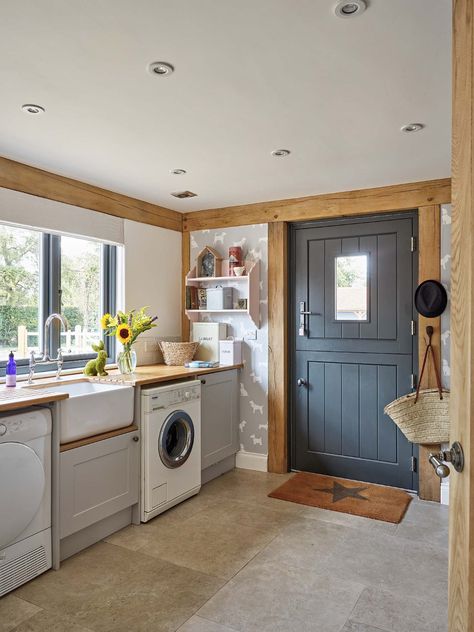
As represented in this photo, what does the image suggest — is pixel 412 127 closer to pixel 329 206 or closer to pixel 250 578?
pixel 329 206

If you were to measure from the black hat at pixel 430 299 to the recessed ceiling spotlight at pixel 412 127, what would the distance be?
127 cm

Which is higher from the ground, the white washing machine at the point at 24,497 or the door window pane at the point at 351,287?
the door window pane at the point at 351,287

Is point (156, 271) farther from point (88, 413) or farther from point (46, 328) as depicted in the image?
point (88, 413)

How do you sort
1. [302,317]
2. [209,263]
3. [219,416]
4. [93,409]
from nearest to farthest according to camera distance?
[93,409], [219,416], [302,317], [209,263]

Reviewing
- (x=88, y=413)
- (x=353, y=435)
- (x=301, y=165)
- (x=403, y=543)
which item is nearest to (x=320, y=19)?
(x=301, y=165)

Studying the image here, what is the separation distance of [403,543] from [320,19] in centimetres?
277

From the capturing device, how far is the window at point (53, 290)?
314cm

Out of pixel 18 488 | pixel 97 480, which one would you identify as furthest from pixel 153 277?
pixel 18 488

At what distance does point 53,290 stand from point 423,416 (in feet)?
9.32

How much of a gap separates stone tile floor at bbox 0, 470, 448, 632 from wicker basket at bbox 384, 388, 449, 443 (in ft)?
1.67

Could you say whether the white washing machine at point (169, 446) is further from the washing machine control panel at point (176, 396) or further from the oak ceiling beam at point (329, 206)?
the oak ceiling beam at point (329, 206)

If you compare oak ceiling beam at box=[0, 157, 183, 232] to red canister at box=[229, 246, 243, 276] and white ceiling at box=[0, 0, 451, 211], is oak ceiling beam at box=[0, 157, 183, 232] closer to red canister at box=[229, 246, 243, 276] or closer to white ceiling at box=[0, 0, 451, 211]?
white ceiling at box=[0, 0, 451, 211]

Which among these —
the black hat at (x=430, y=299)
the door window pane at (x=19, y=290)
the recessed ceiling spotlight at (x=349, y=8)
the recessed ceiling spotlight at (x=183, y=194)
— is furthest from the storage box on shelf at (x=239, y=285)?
the recessed ceiling spotlight at (x=349, y=8)

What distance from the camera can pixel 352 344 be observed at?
153 inches
